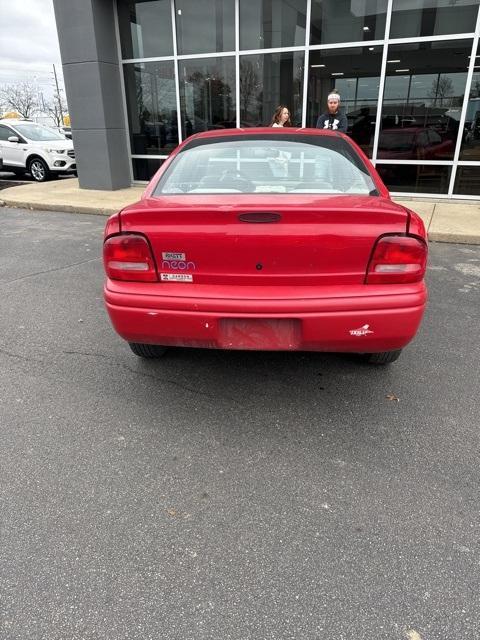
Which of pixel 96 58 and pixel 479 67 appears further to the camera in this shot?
pixel 96 58

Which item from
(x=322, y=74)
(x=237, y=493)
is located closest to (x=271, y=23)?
(x=322, y=74)

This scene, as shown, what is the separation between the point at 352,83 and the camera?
9.59m

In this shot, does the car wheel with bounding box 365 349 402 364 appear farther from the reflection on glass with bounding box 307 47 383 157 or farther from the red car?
the reflection on glass with bounding box 307 47 383 157

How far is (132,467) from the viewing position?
245 centimetres

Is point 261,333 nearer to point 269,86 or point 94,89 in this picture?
point 269,86

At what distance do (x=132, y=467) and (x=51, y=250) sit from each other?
521 cm

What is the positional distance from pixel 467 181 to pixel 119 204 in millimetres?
7039

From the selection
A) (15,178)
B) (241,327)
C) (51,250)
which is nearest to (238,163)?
(241,327)

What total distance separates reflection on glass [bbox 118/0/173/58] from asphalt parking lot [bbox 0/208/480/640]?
9803mm

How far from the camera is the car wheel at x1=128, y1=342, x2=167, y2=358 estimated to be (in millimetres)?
3318

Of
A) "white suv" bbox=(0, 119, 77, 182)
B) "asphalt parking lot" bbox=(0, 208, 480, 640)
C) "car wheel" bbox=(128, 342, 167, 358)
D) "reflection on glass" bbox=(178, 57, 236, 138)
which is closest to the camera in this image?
"asphalt parking lot" bbox=(0, 208, 480, 640)

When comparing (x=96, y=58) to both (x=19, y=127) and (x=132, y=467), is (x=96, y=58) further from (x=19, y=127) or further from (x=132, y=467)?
(x=132, y=467)

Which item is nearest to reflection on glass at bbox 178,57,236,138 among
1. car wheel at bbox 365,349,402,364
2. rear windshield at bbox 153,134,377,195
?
rear windshield at bbox 153,134,377,195

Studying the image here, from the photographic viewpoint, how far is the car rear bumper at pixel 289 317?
252cm
